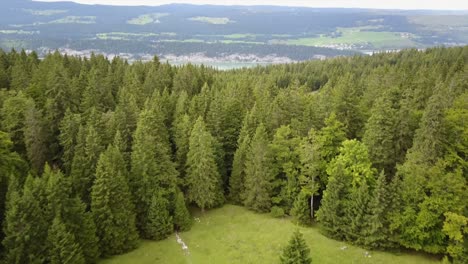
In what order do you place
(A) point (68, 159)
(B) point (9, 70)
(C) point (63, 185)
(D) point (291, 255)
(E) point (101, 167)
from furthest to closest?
(B) point (9, 70) → (A) point (68, 159) → (E) point (101, 167) → (C) point (63, 185) → (D) point (291, 255)

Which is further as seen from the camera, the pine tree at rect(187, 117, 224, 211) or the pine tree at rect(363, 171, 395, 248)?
the pine tree at rect(187, 117, 224, 211)

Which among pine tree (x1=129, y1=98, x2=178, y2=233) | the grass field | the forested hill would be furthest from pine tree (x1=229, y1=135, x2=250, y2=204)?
pine tree (x1=129, y1=98, x2=178, y2=233)

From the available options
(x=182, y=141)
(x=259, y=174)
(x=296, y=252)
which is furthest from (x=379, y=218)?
(x=182, y=141)

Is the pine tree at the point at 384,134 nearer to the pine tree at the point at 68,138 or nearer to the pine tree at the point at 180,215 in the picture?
the pine tree at the point at 180,215

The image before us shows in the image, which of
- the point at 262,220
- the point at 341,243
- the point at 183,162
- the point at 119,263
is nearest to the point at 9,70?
the point at 183,162

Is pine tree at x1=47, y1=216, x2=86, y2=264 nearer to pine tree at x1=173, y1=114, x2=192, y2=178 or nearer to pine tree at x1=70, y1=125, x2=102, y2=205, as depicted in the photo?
pine tree at x1=70, y1=125, x2=102, y2=205

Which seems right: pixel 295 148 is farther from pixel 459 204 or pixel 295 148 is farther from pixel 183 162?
pixel 459 204

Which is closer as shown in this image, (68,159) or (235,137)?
(68,159)
